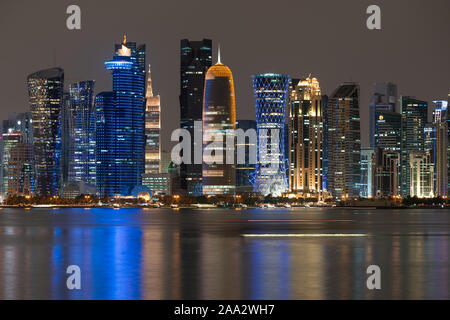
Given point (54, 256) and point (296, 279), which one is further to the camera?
point (54, 256)

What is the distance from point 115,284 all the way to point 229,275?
9726 mm

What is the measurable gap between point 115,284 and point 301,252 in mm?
30049

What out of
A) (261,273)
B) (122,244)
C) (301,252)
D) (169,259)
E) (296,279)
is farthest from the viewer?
(122,244)

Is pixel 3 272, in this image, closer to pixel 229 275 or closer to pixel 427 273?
pixel 229 275

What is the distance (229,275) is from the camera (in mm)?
55938

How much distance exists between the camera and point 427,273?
189 feet

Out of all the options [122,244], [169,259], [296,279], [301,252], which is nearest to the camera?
[296,279]

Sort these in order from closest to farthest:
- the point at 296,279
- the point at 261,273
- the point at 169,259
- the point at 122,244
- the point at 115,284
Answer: the point at 115,284
the point at 296,279
the point at 261,273
the point at 169,259
the point at 122,244
